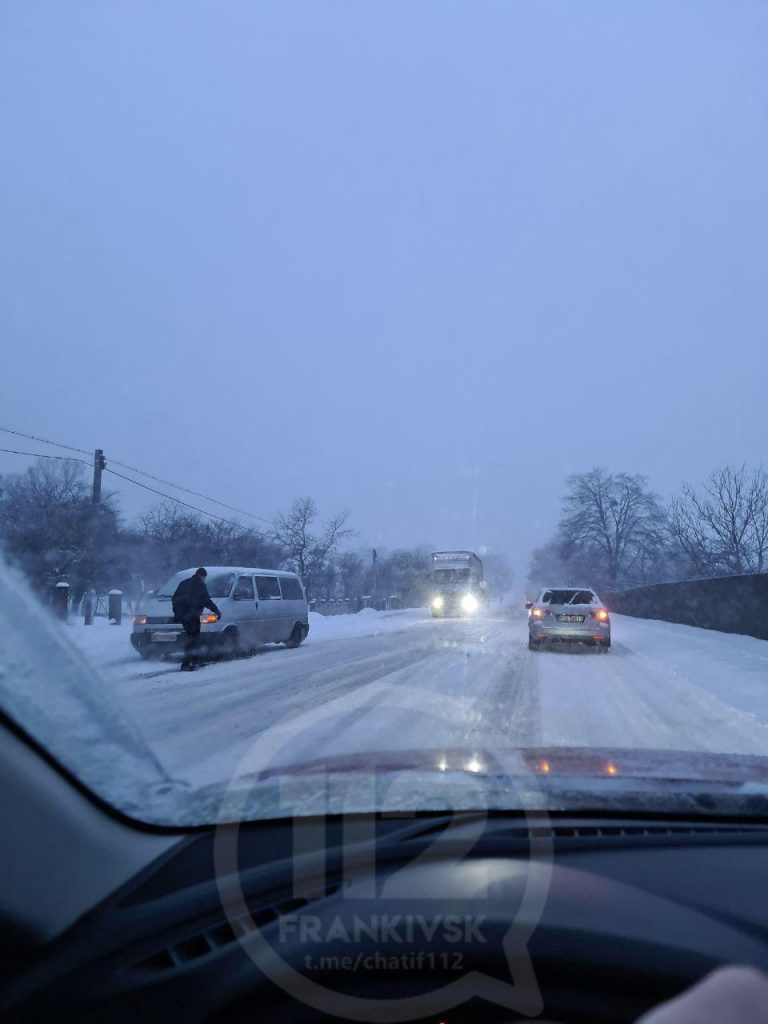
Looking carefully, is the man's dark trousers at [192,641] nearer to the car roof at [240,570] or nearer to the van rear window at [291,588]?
the car roof at [240,570]

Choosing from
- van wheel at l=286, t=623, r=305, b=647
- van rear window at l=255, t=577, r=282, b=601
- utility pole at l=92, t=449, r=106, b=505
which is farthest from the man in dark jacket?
utility pole at l=92, t=449, r=106, b=505

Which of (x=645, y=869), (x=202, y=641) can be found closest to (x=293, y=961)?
(x=645, y=869)

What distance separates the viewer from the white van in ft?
41.8

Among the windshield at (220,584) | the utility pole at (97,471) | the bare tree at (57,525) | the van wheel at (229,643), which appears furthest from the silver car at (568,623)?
the bare tree at (57,525)

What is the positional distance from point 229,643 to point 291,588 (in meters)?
3.60

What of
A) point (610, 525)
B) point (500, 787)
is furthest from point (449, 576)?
point (500, 787)

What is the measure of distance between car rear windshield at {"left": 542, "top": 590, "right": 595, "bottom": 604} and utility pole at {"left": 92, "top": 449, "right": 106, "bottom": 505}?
1390 centimetres

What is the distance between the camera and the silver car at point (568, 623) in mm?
18406

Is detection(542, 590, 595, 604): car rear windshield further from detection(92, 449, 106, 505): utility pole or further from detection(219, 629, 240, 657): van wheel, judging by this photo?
detection(92, 449, 106, 505): utility pole

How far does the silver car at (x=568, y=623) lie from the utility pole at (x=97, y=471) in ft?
43.5

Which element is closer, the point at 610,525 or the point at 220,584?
the point at 220,584

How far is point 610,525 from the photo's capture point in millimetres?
70812

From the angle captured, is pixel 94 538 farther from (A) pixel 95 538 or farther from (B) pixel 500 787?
(B) pixel 500 787

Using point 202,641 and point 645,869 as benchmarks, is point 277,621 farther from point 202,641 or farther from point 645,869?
point 645,869
